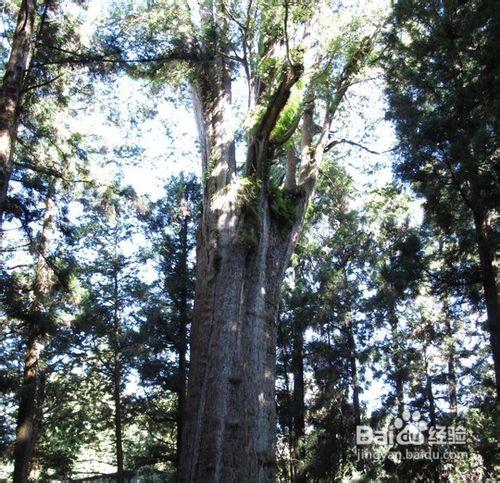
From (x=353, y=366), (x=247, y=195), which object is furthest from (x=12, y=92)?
(x=353, y=366)

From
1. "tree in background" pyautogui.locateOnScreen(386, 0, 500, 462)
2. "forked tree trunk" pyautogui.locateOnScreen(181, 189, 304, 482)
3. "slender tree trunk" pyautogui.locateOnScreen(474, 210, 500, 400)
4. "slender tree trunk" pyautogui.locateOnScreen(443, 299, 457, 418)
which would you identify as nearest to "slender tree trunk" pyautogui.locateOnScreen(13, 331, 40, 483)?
"forked tree trunk" pyautogui.locateOnScreen(181, 189, 304, 482)

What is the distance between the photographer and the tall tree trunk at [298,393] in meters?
15.5

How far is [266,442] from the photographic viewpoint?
4906 millimetres

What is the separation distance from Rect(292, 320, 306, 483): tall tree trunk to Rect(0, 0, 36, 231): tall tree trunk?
13.1 metres

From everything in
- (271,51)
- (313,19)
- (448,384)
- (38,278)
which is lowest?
(448,384)

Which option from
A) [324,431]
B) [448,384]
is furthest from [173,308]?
[448,384]

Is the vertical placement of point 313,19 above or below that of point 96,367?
above

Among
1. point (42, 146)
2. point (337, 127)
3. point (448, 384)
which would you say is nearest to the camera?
point (42, 146)

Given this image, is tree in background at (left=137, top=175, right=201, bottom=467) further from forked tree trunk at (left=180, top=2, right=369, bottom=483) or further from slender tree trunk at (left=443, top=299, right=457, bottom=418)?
slender tree trunk at (left=443, top=299, right=457, bottom=418)

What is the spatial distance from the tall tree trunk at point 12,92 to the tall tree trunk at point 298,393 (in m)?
13.1

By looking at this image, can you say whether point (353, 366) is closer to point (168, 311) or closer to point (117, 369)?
point (168, 311)

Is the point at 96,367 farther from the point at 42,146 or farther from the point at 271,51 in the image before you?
the point at 271,51

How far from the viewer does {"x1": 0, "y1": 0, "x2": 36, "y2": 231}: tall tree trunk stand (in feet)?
17.1

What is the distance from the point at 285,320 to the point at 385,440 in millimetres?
5231
